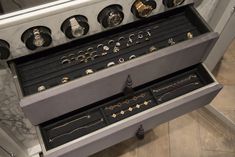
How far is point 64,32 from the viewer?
0.75 m

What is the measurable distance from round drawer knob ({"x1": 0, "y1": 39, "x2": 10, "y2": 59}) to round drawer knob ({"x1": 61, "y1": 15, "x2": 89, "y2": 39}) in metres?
0.14

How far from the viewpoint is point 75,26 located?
737 millimetres

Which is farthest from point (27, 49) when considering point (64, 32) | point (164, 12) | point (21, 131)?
point (21, 131)

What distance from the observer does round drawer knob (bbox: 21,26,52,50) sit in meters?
0.71

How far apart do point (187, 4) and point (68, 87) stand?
450 millimetres

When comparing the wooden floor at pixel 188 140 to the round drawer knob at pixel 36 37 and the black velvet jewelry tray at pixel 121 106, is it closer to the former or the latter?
the black velvet jewelry tray at pixel 121 106

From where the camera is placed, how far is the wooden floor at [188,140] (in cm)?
141

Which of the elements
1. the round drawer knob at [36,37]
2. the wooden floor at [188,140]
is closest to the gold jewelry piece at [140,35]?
the round drawer knob at [36,37]

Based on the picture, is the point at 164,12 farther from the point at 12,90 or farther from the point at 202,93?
the point at 12,90

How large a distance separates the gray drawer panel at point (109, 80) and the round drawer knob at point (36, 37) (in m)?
0.13

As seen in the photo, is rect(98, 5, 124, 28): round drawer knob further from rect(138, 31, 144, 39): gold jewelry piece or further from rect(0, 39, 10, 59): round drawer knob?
rect(0, 39, 10, 59): round drawer knob

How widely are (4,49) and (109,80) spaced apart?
261mm

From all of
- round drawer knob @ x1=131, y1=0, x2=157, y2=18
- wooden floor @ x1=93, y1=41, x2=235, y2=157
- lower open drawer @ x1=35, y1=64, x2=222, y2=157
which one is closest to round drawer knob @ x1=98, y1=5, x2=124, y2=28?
round drawer knob @ x1=131, y1=0, x2=157, y2=18

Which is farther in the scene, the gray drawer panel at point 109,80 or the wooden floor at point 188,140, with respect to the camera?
the wooden floor at point 188,140
